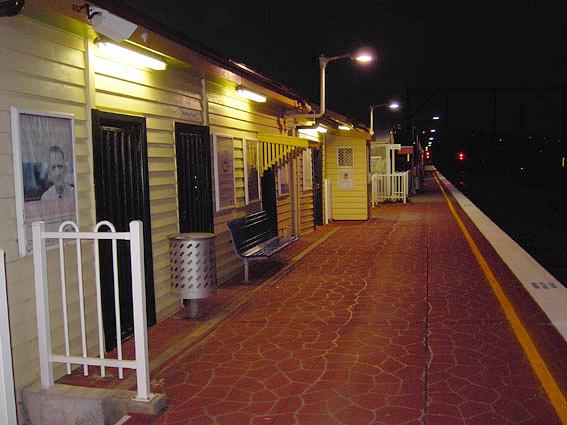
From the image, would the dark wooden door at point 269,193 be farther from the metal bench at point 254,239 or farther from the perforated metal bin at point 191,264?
the perforated metal bin at point 191,264

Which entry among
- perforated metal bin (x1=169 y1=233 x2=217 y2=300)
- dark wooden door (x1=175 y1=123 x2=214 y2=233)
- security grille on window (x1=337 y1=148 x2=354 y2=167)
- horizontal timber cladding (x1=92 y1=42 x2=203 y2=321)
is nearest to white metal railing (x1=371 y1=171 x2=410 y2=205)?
security grille on window (x1=337 y1=148 x2=354 y2=167)

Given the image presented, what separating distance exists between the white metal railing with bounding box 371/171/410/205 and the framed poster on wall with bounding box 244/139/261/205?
583 inches

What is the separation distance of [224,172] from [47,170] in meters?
4.18

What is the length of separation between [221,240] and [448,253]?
4759 millimetres

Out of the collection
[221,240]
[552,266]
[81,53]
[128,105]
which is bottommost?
[552,266]

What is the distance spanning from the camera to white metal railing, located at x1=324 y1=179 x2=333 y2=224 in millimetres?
17312

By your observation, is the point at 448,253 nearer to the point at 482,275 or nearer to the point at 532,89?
the point at 482,275

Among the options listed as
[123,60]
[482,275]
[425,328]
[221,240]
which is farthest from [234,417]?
[482,275]

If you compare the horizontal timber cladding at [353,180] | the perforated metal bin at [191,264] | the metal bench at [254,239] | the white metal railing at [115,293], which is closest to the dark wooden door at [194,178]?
the metal bench at [254,239]

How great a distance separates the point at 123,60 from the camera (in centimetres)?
624

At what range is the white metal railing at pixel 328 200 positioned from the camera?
17.3m

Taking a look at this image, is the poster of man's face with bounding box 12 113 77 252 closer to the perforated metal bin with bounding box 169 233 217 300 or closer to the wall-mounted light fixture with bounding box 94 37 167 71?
the wall-mounted light fixture with bounding box 94 37 167 71

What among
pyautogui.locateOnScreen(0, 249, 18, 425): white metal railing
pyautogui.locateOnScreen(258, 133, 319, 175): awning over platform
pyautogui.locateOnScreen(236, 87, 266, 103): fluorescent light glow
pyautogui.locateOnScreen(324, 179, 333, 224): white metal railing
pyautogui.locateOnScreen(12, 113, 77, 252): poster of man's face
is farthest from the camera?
pyautogui.locateOnScreen(324, 179, 333, 224): white metal railing

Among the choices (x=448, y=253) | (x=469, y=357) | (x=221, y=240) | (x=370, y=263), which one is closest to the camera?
(x=469, y=357)
